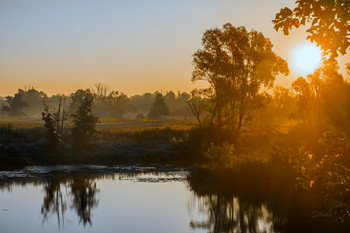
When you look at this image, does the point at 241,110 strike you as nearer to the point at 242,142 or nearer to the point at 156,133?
the point at 242,142

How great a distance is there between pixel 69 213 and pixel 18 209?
2.77 meters

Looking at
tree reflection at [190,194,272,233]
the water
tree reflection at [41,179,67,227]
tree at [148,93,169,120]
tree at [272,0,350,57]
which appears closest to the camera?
tree at [272,0,350,57]

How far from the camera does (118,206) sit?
1024 inches

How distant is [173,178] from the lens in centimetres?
3659

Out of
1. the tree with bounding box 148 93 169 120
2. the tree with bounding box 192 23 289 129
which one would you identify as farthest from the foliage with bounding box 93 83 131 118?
the tree with bounding box 192 23 289 129

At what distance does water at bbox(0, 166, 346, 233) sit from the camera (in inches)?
840

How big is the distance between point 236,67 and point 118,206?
34.9 m

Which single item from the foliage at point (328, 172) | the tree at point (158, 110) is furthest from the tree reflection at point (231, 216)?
the tree at point (158, 110)

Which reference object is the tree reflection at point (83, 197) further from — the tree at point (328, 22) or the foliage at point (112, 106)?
the foliage at point (112, 106)

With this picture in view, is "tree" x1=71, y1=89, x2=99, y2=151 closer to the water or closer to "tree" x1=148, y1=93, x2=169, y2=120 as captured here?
the water

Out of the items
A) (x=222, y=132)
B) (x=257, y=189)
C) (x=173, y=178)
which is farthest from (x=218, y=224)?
(x=222, y=132)

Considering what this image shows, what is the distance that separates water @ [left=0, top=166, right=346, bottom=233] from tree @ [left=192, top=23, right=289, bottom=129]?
2046cm

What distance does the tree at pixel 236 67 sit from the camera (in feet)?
183

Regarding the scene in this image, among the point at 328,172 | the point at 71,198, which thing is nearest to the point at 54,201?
the point at 71,198
